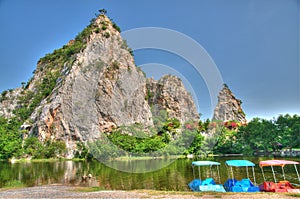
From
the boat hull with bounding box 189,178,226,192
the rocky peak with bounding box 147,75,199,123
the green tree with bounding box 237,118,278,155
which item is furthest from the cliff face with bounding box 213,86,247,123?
the boat hull with bounding box 189,178,226,192

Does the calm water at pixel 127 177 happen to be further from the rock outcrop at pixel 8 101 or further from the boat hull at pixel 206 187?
the rock outcrop at pixel 8 101

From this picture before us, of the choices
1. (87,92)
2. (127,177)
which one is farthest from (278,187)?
(87,92)

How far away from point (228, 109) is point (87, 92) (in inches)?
2384

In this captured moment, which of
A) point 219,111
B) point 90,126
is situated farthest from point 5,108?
point 219,111

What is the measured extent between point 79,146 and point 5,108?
39894 millimetres

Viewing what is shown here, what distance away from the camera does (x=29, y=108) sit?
73000 millimetres

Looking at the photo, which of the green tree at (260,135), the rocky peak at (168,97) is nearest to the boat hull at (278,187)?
the green tree at (260,135)

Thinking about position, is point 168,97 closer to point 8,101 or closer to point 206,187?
point 8,101

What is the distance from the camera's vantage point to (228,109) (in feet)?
323

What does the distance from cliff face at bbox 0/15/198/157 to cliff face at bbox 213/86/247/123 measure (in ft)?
60.1

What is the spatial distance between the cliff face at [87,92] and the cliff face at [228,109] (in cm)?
1832

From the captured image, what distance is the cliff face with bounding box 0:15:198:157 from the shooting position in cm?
6112

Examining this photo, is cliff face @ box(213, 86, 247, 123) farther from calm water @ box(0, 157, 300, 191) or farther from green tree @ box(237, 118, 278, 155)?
calm water @ box(0, 157, 300, 191)

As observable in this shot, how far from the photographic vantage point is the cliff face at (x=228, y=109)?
96.2m
